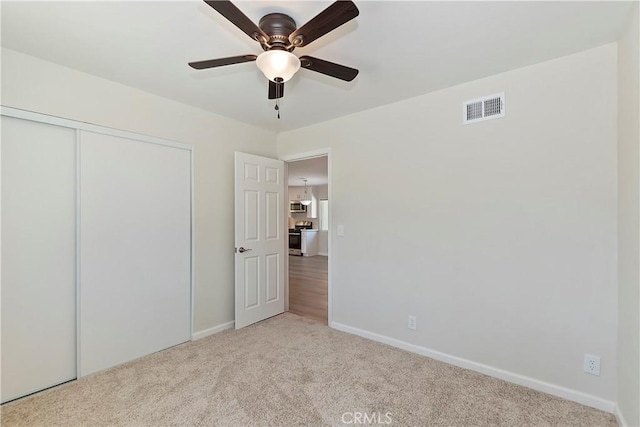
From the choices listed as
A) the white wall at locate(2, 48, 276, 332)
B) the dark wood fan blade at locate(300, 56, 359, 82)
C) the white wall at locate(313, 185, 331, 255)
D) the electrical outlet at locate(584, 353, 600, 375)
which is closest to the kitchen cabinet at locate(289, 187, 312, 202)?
the white wall at locate(313, 185, 331, 255)

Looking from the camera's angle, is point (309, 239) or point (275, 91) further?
point (309, 239)

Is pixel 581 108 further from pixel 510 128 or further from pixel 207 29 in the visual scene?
pixel 207 29

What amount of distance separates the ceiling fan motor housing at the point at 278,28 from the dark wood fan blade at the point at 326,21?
107mm

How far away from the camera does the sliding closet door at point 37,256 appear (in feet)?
6.54

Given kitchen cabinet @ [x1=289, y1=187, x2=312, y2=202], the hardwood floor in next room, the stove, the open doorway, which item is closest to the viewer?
the hardwood floor in next room

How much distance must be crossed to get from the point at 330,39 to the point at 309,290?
3.93 meters

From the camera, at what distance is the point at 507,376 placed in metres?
2.21

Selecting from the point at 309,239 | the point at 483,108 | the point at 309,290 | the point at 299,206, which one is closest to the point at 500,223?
the point at 483,108

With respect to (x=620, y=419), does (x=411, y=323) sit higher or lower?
higher

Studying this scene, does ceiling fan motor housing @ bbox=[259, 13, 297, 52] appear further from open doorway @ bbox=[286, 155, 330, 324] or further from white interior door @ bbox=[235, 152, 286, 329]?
open doorway @ bbox=[286, 155, 330, 324]

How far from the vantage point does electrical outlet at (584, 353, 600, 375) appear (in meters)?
1.90

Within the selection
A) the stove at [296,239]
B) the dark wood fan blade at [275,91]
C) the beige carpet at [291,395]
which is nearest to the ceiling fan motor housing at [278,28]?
the dark wood fan blade at [275,91]

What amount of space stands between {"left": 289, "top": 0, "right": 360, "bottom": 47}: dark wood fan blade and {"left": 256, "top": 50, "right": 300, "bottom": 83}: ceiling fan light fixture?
0.08m
